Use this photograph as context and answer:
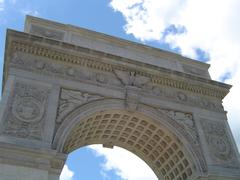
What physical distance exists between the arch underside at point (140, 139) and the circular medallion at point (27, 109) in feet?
5.78

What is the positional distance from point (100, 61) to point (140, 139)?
16.2 ft

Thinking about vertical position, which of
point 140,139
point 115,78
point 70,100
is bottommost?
point 140,139

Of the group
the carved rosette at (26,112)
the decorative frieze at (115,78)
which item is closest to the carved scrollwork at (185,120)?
the decorative frieze at (115,78)

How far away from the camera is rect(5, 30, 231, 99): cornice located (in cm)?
1616

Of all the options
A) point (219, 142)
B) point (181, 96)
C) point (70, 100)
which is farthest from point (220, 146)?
point (70, 100)

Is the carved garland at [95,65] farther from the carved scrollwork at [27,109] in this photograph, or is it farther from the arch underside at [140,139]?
the carved scrollwork at [27,109]

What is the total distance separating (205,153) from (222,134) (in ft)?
6.82

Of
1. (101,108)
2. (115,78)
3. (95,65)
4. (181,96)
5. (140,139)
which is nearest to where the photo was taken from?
(101,108)

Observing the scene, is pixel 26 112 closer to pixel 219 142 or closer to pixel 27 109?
pixel 27 109

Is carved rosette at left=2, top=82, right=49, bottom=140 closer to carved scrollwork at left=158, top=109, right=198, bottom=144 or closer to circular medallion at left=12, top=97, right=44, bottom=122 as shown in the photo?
circular medallion at left=12, top=97, right=44, bottom=122

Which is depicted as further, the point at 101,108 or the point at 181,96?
the point at 181,96

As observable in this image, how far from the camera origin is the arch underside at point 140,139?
642 inches

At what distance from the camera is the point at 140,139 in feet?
60.3

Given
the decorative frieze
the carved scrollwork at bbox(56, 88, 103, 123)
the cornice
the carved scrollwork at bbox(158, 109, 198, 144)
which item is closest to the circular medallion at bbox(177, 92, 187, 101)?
the decorative frieze
